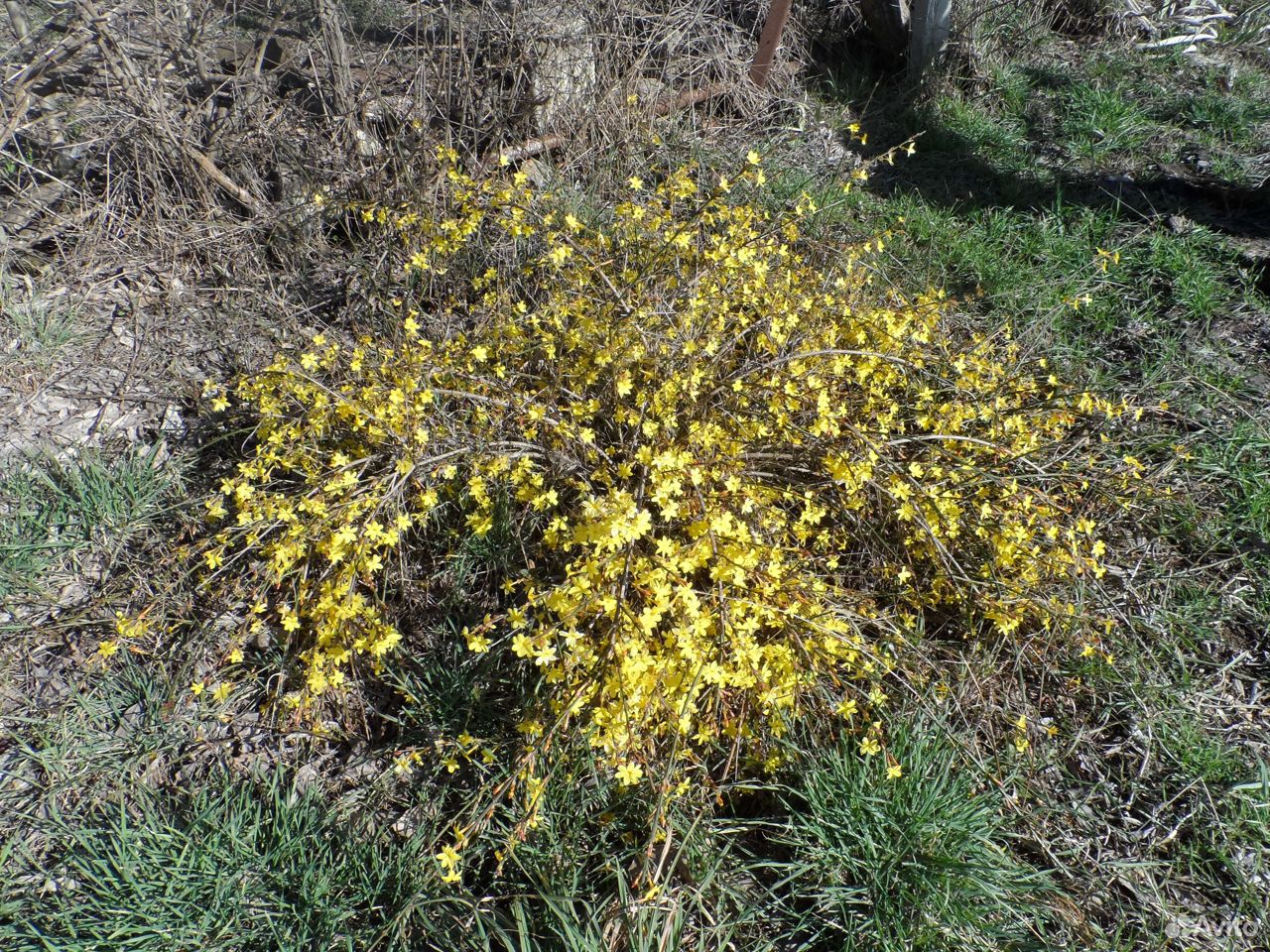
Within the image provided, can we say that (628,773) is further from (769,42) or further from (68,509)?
(769,42)

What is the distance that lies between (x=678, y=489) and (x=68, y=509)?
222cm

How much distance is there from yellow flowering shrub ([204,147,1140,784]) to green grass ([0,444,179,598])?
0.40m

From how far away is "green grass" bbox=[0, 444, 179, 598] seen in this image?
2.81 meters

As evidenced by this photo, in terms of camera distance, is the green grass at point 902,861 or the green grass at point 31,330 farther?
the green grass at point 31,330

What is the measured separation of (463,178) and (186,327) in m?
1.52

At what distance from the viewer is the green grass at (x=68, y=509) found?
9.21 ft

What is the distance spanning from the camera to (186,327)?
3760mm

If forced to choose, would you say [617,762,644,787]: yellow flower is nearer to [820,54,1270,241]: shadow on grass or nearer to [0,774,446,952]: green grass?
[0,774,446,952]: green grass

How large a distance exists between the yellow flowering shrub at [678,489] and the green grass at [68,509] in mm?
400

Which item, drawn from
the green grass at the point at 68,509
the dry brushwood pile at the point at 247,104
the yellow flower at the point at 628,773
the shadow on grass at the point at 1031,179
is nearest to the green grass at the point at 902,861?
the yellow flower at the point at 628,773

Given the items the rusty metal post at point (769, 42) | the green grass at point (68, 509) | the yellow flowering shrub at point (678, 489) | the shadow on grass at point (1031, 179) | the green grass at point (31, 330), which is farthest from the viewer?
the rusty metal post at point (769, 42)

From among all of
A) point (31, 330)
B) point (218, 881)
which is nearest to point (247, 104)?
point (31, 330)

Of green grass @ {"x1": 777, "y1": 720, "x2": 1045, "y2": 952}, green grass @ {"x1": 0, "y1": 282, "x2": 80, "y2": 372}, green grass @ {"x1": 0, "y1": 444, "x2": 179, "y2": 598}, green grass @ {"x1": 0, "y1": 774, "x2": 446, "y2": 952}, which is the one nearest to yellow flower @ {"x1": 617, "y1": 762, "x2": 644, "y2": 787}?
green grass @ {"x1": 777, "y1": 720, "x2": 1045, "y2": 952}

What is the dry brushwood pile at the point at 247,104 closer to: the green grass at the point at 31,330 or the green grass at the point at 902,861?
the green grass at the point at 31,330
